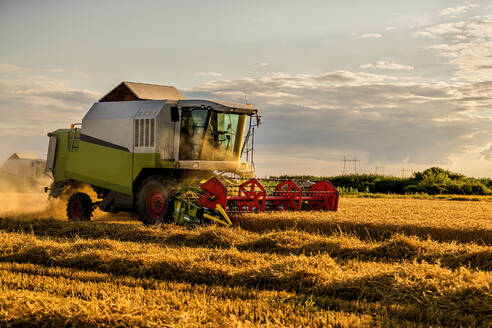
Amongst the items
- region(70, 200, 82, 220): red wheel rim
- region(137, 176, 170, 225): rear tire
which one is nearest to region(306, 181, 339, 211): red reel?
region(137, 176, 170, 225): rear tire

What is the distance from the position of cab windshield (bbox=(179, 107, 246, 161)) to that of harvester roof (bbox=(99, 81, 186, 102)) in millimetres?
3625

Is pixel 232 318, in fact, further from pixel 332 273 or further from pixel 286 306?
pixel 332 273

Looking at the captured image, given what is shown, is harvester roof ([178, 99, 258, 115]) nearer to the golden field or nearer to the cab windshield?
the cab windshield

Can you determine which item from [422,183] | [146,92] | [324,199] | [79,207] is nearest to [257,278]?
[324,199]

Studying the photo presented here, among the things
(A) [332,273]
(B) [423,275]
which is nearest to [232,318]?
(A) [332,273]

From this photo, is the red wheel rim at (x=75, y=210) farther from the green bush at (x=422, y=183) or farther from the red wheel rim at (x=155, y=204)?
the green bush at (x=422, y=183)

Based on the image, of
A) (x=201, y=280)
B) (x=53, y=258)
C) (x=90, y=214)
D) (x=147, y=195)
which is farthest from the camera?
(x=90, y=214)

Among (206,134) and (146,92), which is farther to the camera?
(146,92)

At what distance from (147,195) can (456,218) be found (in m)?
6.59

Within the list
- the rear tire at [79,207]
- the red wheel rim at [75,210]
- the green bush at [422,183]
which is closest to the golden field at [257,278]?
the rear tire at [79,207]

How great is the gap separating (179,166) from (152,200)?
981mm

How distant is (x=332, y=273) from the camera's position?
6.27 meters

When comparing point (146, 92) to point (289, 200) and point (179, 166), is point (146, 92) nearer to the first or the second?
point (179, 166)

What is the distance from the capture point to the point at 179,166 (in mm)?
11727
